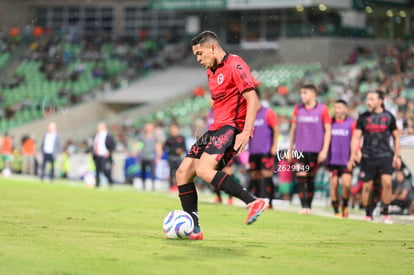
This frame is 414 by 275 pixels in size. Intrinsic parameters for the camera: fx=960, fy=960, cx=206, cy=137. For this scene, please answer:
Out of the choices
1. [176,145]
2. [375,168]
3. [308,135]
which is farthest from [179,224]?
[176,145]

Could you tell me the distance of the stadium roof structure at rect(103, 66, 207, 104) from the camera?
146 ft

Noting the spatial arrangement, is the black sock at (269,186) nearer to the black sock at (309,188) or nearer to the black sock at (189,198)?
the black sock at (309,188)

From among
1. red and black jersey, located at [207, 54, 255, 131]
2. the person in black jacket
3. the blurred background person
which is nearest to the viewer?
red and black jersey, located at [207, 54, 255, 131]

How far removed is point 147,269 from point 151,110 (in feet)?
116

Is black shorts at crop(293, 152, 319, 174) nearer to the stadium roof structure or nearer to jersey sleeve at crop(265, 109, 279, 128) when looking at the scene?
A: jersey sleeve at crop(265, 109, 279, 128)

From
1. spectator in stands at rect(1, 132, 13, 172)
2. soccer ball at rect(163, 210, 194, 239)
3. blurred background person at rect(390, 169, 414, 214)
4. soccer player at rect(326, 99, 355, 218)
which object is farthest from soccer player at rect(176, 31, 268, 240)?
spectator in stands at rect(1, 132, 13, 172)

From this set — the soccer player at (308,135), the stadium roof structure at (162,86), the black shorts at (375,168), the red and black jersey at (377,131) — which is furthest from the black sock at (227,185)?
the stadium roof structure at (162,86)

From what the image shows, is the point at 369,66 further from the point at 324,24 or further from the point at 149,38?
the point at 149,38

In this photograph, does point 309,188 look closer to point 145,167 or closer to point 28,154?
point 145,167

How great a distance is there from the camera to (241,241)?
11.0 m

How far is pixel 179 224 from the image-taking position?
10.6 meters

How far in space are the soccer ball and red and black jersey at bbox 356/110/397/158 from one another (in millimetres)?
5829

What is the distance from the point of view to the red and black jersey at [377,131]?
1554 cm

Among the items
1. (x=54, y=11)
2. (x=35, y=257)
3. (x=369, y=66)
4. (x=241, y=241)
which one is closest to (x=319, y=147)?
(x=241, y=241)
